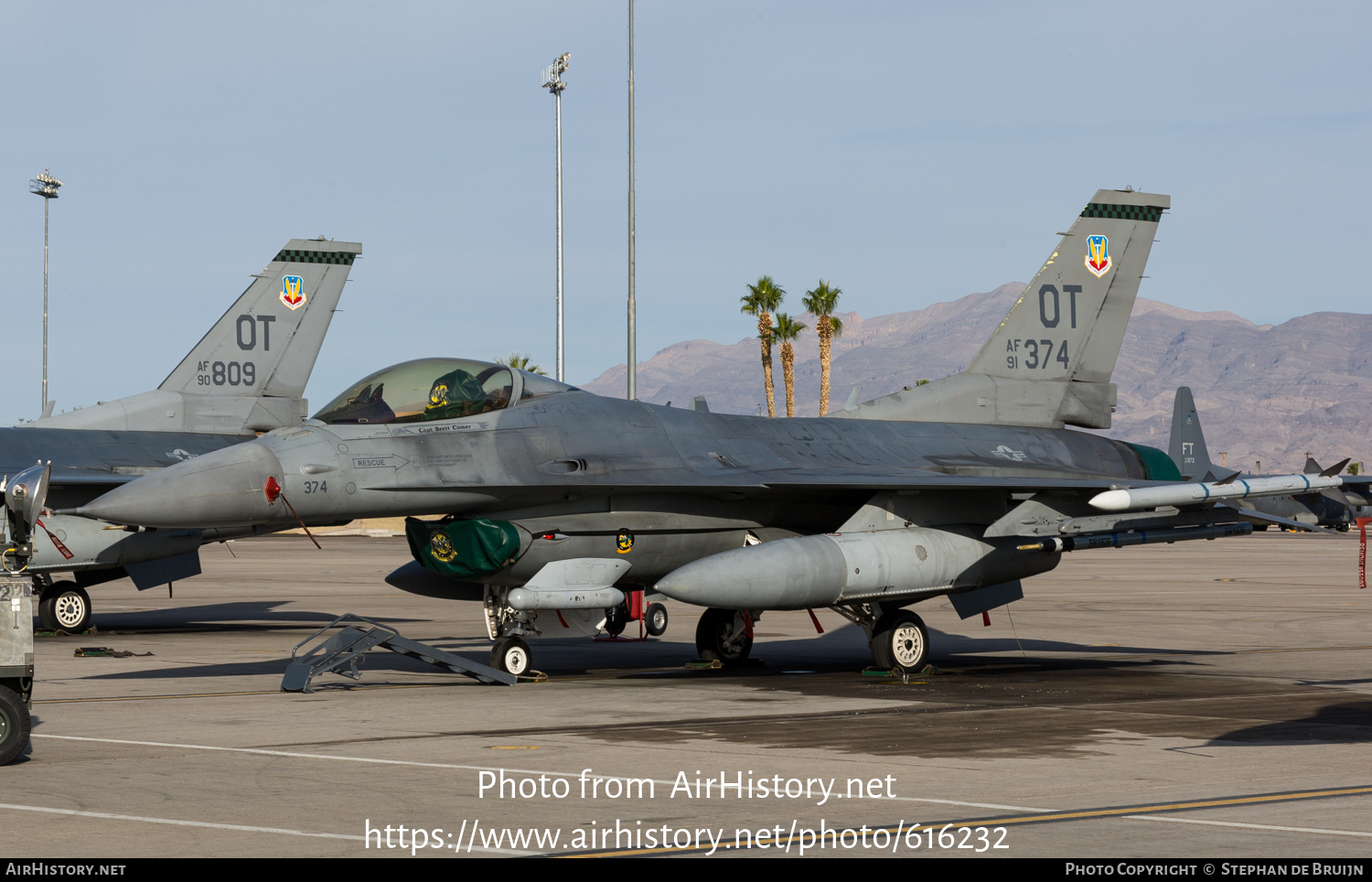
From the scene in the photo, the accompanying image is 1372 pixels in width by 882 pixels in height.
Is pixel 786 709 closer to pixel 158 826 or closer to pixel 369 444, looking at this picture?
pixel 369 444

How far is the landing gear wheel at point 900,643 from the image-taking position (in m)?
16.0

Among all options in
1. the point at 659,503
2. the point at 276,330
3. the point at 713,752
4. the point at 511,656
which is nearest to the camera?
the point at 713,752

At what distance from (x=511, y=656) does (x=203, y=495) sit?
3.60 meters

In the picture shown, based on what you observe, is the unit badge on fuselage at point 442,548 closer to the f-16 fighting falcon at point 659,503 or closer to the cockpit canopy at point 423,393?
the f-16 fighting falcon at point 659,503

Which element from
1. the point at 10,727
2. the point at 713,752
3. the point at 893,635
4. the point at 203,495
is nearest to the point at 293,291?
the point at 203,495

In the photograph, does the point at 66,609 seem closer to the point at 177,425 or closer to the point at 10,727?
the point at 177,425

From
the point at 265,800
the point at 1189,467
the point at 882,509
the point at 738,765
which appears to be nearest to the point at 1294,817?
the point at 738,765

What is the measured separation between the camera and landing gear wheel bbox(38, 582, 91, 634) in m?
22.2

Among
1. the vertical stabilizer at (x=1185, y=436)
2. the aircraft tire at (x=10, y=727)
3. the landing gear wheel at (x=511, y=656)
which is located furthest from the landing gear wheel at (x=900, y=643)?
the vertical stabilizer at (x=1185, y=436)

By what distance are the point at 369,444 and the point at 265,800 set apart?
6383mm

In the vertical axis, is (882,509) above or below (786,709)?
above

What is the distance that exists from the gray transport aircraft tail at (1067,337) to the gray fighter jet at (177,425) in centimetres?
1091

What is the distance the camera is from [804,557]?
14570mm

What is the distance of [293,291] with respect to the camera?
26.8 metres
